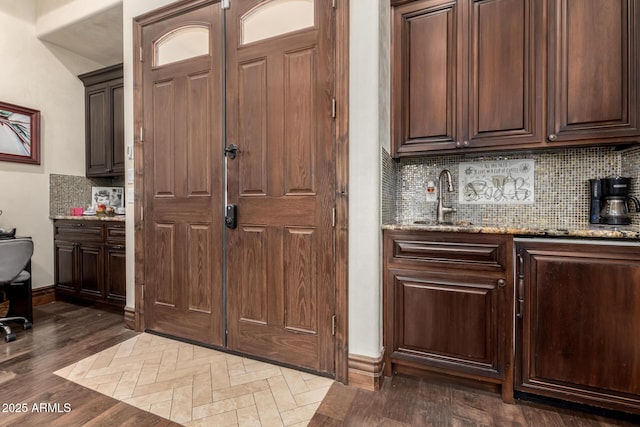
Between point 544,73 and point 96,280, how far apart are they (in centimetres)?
400

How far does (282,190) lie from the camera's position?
6.75ft

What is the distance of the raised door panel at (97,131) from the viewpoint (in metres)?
3.59

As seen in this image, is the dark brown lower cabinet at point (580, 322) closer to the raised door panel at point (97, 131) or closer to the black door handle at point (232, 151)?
the black door handle at point (232, 151)

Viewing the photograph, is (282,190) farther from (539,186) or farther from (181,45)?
(539,186)

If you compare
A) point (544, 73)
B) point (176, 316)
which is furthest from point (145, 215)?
point (544, 73)

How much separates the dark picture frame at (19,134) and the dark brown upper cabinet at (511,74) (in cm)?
362

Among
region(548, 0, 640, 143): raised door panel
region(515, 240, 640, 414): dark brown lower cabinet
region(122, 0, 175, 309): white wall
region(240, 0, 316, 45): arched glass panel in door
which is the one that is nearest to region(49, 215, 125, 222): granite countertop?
region(122, 0, 175, 309): white wall

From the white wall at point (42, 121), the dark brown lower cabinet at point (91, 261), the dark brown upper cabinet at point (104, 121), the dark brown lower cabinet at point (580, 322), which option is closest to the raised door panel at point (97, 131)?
the dark brown upper cabinet at point (104, 121)

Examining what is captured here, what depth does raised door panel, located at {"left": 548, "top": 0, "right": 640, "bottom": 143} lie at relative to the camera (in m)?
1.69

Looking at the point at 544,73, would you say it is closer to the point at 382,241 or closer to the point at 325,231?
the point at 382,241

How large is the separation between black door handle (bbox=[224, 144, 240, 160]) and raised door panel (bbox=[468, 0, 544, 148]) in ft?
4.97

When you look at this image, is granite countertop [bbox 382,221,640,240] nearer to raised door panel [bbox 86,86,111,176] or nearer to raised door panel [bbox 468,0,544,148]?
raised door panel [bbox 468,0,544,148]

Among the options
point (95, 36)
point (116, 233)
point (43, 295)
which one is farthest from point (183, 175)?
point (43, 295)

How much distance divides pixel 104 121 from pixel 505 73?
3.89 m
